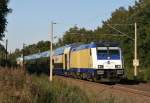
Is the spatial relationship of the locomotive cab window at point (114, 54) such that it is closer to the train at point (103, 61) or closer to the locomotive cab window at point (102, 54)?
the train at point (103, 61)

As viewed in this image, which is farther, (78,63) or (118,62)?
(78,63)

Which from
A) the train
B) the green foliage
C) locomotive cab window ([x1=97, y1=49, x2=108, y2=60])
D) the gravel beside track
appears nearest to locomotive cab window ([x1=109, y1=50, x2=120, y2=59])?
the train

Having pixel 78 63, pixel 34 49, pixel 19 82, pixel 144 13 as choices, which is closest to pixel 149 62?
pixel 144 13

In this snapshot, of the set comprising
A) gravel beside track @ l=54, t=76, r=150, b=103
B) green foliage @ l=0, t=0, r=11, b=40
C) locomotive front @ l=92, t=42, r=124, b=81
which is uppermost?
green foliage @ l=0, t=0, r=11, b=40

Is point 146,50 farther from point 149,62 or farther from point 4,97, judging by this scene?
point 4,97

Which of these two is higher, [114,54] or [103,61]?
[114,54]

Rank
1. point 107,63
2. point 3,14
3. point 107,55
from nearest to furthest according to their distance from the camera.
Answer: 1. point 107,63
2. point 107,55
3. point 3,14

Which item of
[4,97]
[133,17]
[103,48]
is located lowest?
[4,97]

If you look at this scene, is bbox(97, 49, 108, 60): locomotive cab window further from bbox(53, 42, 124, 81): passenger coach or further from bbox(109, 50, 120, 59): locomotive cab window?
bbox(109, 50, 120, 59): locomotive cab window

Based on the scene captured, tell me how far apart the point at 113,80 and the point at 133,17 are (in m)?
48.0

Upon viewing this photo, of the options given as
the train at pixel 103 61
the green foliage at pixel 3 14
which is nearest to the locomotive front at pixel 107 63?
the train at pixel 103 61

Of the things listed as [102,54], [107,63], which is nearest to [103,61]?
[107,63]

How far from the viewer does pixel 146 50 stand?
77.9 m

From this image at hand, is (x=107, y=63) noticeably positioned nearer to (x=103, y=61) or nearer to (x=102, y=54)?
(x=103, y=61)
